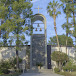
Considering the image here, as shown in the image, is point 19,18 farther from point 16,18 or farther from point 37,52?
point 37,52

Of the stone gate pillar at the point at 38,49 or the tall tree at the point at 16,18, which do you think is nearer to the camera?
the tall tree at the point at 16,18

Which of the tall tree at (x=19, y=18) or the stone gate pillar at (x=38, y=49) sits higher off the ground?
the tall tree at (x=19, y=18)

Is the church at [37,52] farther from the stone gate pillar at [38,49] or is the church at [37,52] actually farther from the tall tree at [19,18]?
the tall tree at [19,18]

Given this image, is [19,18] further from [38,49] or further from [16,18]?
[38,49]

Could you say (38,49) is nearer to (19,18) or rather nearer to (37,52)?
(37,52)

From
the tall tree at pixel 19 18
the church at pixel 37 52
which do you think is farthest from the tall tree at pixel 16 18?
the church at pixel 37 52

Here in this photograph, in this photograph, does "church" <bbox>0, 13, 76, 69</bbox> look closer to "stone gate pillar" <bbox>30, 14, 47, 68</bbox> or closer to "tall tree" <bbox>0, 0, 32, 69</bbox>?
"stone gate pillar" <bbox>30, 14, 47, 68</bbox>

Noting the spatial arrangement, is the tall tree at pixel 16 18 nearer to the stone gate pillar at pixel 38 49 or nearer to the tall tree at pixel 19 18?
the tall tree at pixel 19 18

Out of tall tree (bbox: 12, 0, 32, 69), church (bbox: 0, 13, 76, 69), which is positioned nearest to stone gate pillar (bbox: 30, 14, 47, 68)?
church (bbox: 0, 13, 76, 69)

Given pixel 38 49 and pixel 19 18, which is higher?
pixel 19 18

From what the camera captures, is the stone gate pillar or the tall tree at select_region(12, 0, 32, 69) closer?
the tall tree at select_region(12, 0, 32, 69)

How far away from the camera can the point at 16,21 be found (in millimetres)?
18328

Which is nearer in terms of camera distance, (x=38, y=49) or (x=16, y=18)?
(x=16, y=18)

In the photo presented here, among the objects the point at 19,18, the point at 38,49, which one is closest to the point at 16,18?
the point at 19,18
